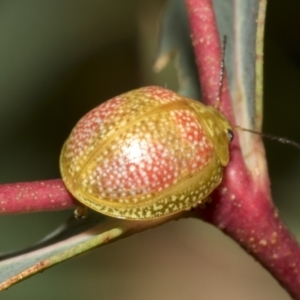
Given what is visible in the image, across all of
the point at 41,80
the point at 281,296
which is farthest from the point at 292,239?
the point at 281,296

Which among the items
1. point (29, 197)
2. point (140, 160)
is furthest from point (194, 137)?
point (29, 197)

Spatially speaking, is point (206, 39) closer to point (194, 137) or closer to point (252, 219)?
point (194, 137)

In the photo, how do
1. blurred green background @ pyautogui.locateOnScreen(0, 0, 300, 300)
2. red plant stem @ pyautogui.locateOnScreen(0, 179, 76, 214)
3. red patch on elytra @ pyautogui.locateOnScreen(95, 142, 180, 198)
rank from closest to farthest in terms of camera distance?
red plant stem @ pyautogui.locateOnScreen(0, 179, 76, 214) < red patch on elytra @ pyautogui.locateOnScreen(95, 142, 180, 198) < blurred green background @ pyautogui.locateOnScreen(0, 0, 300, 300)

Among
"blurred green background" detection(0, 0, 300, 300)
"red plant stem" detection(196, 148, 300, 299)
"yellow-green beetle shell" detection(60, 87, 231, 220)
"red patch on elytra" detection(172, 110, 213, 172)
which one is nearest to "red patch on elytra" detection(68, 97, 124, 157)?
"yellow-green beetle shell" detection(60, 87, 231, 220)

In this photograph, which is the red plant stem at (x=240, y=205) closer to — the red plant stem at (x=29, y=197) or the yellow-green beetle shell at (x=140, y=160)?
the yellow-green beetle shell at (x=140, y=160)

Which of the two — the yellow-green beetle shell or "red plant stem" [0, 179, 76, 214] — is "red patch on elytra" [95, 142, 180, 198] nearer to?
the yellow-green beetle shell

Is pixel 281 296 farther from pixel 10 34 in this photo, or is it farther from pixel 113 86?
pixel 10 34

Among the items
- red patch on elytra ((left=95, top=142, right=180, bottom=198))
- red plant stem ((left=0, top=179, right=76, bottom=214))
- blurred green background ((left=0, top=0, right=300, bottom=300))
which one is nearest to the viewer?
red plant stem ((left=0, top=179, right=76, bottom=214))
